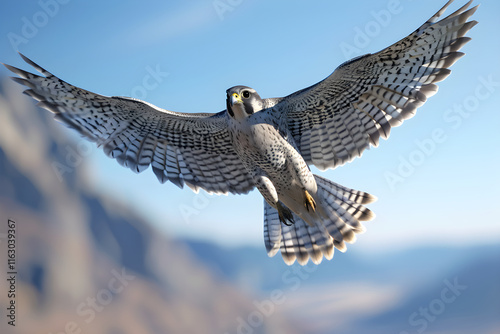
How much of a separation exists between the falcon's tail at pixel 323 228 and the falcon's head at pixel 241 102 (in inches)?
61.2

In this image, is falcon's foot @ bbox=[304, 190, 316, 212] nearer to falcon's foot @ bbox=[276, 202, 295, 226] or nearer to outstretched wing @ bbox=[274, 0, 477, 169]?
falcon's foot @ bbox=[276, 202, 295, 226]

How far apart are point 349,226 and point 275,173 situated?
1476mm

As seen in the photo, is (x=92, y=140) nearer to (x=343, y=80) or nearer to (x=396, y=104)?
(x=343, y=80)

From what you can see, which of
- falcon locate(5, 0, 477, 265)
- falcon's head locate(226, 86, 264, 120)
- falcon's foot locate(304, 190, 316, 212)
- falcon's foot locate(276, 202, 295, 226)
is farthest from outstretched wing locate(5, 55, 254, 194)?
falcon's foot locate(304, 190, 316, 212)

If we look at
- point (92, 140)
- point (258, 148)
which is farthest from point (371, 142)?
point (92, 140)

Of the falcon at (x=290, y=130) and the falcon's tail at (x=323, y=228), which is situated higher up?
the falcon at (x=290, y=130)

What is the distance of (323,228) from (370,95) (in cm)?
194

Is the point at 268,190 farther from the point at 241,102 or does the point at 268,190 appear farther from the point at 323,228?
the point at 323,228

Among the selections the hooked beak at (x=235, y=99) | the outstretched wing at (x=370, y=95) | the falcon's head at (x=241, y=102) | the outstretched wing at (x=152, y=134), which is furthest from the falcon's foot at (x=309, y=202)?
the hooked beak at (x=235, y=99)

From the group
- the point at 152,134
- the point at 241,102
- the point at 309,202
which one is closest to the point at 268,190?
the point at 309,202

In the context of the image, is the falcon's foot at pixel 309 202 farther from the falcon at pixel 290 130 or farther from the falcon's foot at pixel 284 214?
the falcon's foot at pixel 284 214

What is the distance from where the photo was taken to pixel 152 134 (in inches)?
282

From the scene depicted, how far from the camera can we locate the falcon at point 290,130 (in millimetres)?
6195

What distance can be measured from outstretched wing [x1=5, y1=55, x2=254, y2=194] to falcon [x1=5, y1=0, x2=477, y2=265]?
1 cm
